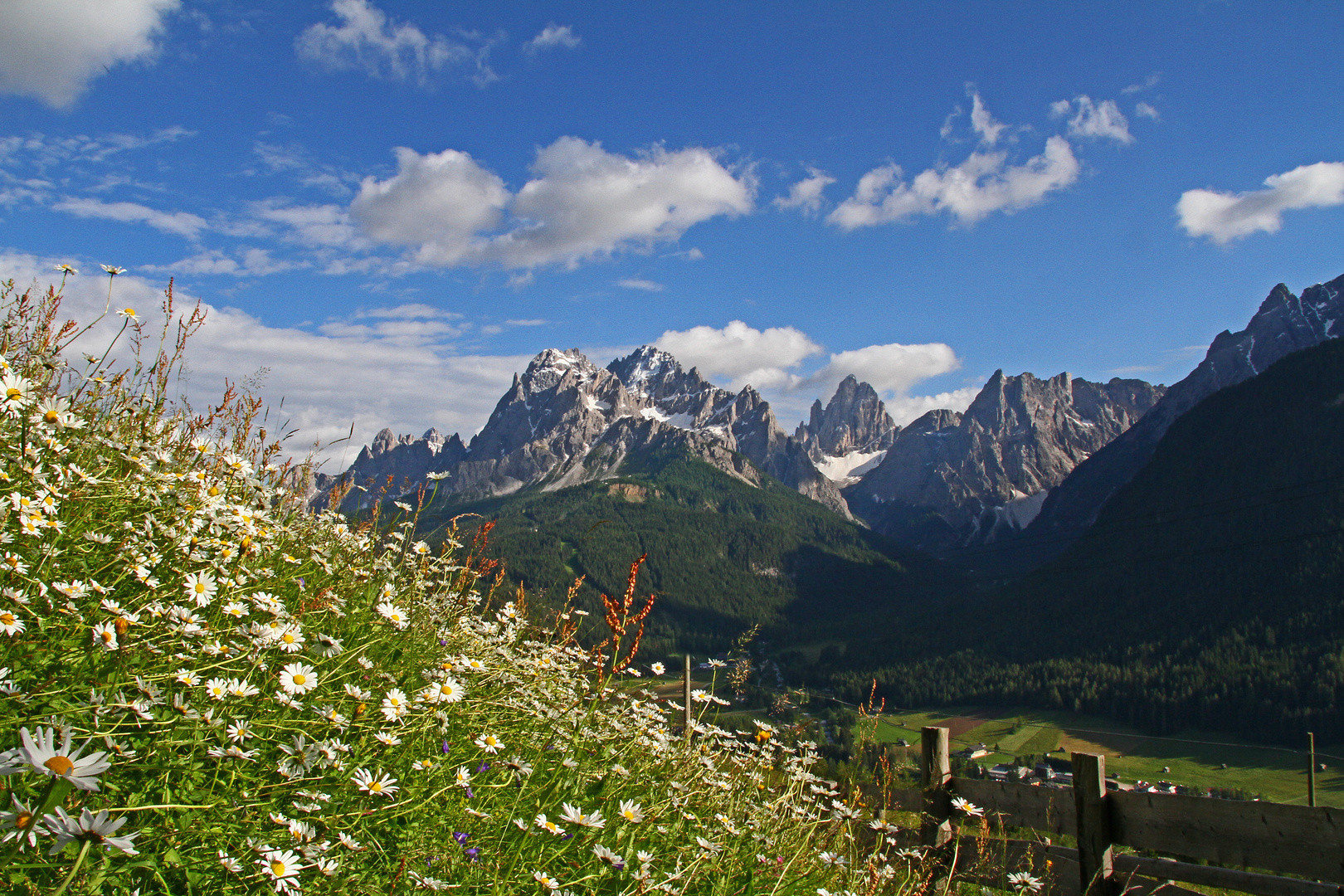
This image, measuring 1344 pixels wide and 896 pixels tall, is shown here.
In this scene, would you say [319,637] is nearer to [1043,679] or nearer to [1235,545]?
[1043,679]

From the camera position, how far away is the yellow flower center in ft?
3.53

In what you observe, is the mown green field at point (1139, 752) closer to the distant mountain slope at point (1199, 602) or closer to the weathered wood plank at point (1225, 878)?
the distant mountain slope at point (1199, 602)

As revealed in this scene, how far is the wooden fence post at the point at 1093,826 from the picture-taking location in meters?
6.20

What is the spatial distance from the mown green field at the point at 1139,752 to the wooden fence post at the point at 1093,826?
70800 mm

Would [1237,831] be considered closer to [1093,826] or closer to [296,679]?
[1093,826]

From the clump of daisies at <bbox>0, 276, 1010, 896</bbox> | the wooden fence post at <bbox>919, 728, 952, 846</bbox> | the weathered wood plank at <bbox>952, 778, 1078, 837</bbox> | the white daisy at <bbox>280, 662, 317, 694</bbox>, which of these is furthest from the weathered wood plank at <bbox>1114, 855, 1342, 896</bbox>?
the white daisy at <bbox>280, 662, 317, 694</bbox>

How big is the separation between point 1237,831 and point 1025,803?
173 centimetres

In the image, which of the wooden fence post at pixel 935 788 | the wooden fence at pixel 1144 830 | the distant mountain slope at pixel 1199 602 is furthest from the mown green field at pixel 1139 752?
the wooden fence at pixel 1144 830

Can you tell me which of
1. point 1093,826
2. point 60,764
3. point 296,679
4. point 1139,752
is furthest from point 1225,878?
point 1139,752

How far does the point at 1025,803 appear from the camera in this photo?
695 centimetres

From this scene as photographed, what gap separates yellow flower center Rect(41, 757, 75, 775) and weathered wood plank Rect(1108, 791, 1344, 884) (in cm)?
692

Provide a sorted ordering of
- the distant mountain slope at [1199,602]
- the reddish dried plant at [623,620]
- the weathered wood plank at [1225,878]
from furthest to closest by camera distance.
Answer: the distant mountain slope at [1199,602] < the weathered wood plank at [1225,878] < the reddish dried plant at [623,620]

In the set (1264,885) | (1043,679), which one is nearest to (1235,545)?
(1043,679)

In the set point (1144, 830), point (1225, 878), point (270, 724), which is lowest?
point (1225, 878)
